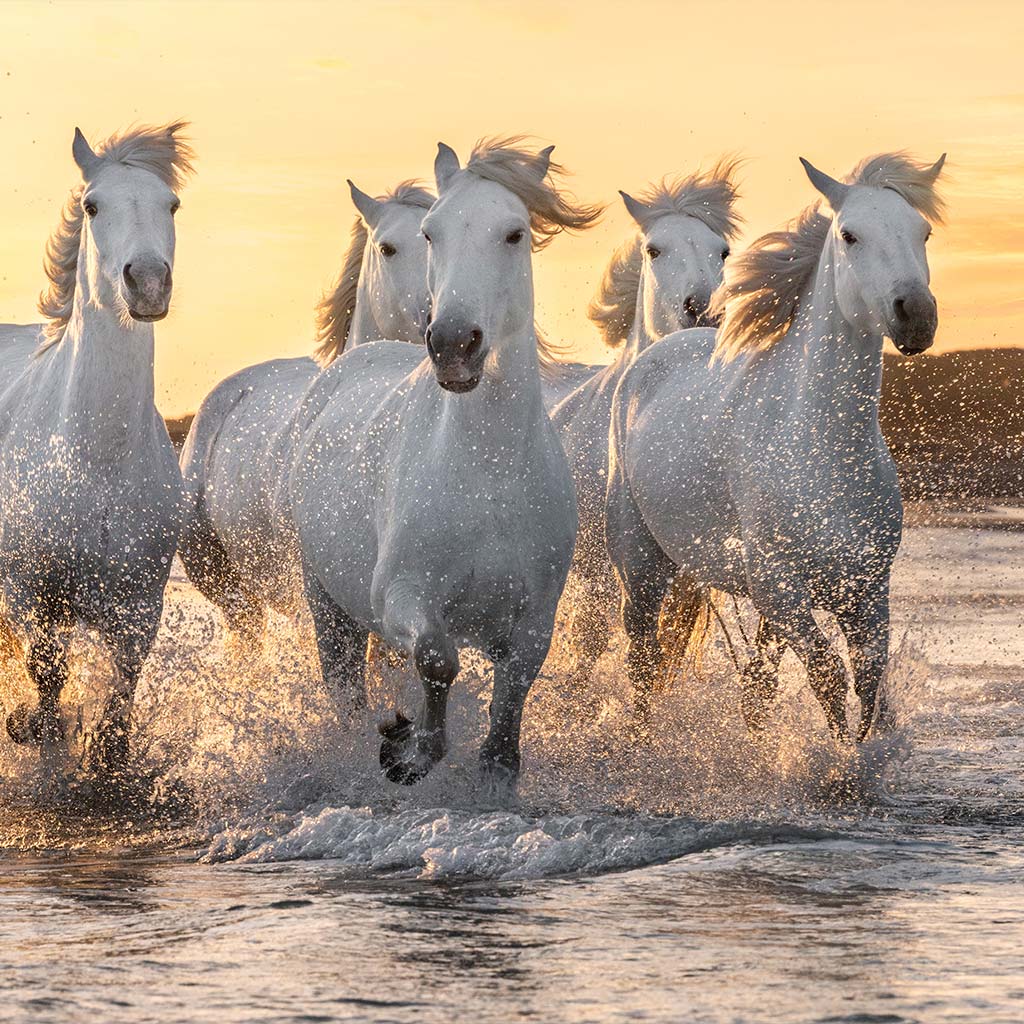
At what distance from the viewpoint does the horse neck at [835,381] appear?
21.2 ft

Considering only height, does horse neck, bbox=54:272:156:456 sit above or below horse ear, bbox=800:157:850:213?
below

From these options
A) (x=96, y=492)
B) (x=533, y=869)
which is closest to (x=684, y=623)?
(x=96, y=492)

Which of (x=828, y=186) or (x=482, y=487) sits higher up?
(x=828, y=186)

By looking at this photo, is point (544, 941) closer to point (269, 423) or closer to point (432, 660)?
point (432, 660)

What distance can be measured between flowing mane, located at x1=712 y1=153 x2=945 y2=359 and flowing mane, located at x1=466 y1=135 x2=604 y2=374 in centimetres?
114

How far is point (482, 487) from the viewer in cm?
562

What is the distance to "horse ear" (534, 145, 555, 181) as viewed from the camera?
578 centimetres

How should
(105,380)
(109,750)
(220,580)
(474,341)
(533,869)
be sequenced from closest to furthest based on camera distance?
(533,869) → (474,341) → (105,380) → (109,750) → (220,580)

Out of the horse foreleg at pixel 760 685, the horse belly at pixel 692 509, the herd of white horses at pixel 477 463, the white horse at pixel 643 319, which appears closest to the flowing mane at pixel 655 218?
the white horse at pixel 643 319

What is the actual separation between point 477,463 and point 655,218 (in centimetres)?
370

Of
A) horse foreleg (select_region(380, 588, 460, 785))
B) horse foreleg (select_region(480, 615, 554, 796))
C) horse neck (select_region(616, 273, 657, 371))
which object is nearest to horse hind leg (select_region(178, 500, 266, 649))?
horse neck (select_region(616, 273, 657, 371))

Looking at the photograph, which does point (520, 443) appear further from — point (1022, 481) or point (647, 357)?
point (1022, 481)

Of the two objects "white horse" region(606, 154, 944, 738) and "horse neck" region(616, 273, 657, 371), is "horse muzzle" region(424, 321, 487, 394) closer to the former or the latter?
"white horse" region(606, 154, 944, 738)

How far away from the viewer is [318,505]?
21.6 feet
